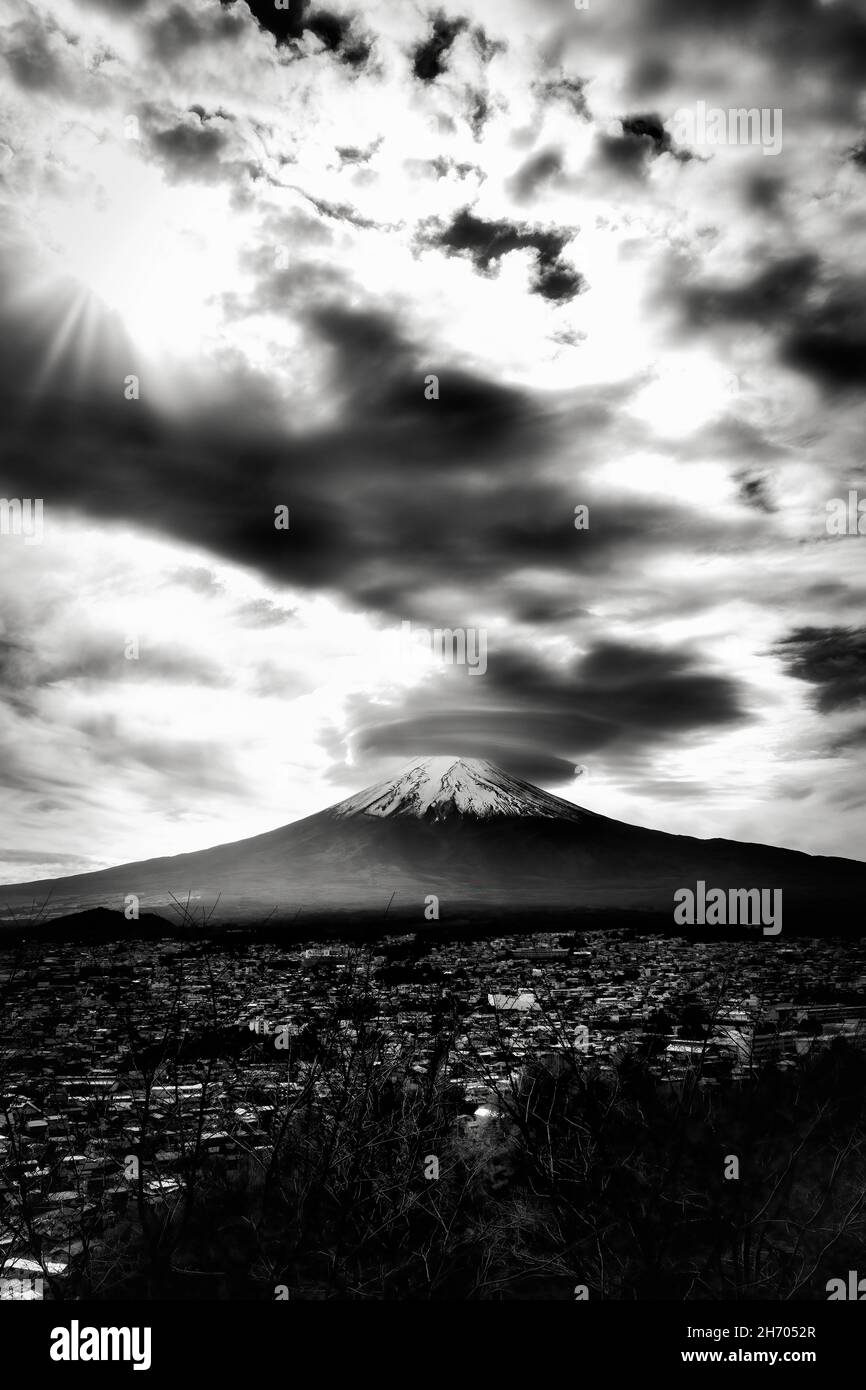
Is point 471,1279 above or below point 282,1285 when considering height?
below

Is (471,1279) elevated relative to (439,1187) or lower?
lower

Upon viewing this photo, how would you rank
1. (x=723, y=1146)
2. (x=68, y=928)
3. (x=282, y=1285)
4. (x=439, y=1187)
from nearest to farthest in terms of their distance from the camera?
(x=282, y=1285) → (x=439, y=1187) → (x=723, y=1146) → (x=68, y=928)

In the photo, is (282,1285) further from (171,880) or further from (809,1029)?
(171,880)
